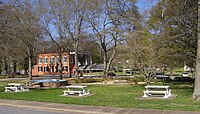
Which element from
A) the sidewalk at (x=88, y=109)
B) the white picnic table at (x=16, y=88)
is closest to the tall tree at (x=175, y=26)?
the sidewalk at (x=88, y=109)

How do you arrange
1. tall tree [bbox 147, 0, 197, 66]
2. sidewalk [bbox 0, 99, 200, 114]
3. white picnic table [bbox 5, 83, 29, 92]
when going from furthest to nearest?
1. white picnic table [bbox 5, 83, 29, 92]
2. tall tree [bbox 147, 0, 197, 66]
3. sidewalk [bbox 0, 99, 200, 114]

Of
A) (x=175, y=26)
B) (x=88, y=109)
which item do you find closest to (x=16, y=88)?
(x=88, y=109)

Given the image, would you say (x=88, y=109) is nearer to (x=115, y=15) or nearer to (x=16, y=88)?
(x=16, y=88)

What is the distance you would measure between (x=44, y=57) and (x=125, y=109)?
290 feet

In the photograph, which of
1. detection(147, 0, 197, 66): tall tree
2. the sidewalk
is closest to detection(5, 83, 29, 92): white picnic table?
the sidewalk

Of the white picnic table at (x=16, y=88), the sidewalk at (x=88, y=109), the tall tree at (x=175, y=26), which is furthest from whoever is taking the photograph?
the white picnic table at (x=16, y=88)

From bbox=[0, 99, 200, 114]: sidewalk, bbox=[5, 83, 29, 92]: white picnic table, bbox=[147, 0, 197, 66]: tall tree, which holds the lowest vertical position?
bbox=[0, 99, 200, 114]: sidewalk

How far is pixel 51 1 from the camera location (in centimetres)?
4453

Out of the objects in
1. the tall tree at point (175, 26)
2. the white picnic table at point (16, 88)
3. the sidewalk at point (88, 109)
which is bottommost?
the sidewalk at point (88, 109)

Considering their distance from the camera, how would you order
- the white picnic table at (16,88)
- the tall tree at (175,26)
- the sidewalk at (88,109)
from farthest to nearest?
the white picnic table at (16,88) < the tall tree at (175,26) < the sidewalk at (88,109)

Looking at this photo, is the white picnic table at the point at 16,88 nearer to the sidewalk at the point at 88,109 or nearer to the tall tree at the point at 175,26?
the sidewalk at the point at 88,109

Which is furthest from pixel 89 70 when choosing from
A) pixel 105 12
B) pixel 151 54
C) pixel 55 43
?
pixel 151 54

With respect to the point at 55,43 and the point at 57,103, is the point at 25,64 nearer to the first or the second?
the point at 55,43

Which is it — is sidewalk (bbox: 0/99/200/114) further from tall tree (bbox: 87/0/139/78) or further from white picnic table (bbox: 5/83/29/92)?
tall tree (bbox: 87/0/139/78)
